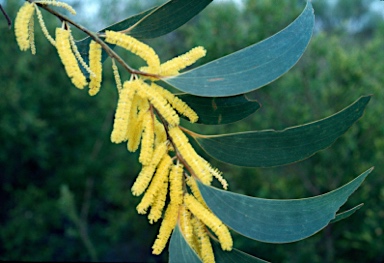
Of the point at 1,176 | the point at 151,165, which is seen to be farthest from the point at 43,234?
the point at 151,165

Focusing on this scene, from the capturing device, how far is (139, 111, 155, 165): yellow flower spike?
66cm

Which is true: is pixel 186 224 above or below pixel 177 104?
below

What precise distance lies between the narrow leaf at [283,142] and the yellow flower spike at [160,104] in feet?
0.35

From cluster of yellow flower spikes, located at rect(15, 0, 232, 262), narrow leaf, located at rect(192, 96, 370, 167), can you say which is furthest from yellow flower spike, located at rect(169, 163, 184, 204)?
narrow leaf, located at rect(192, 96, 370, 167)

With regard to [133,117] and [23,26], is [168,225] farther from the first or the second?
[23,26]

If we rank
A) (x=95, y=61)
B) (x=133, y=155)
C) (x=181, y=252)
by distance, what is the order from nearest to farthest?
(x=181, y=252), (x=95, y=61), (x=133, y=155)

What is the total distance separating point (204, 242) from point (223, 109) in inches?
8.7

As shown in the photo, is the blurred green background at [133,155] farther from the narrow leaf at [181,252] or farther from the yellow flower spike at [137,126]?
the narrow leaf at [181,252]

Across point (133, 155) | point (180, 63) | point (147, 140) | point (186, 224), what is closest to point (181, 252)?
point (186, 224)

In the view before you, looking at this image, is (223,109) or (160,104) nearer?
(160,104)

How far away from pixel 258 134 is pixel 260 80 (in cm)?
9

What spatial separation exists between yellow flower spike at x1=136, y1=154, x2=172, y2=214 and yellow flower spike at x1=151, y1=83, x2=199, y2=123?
0.27 ft

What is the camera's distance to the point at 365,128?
2.74 meters

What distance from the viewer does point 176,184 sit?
0.65 metres
